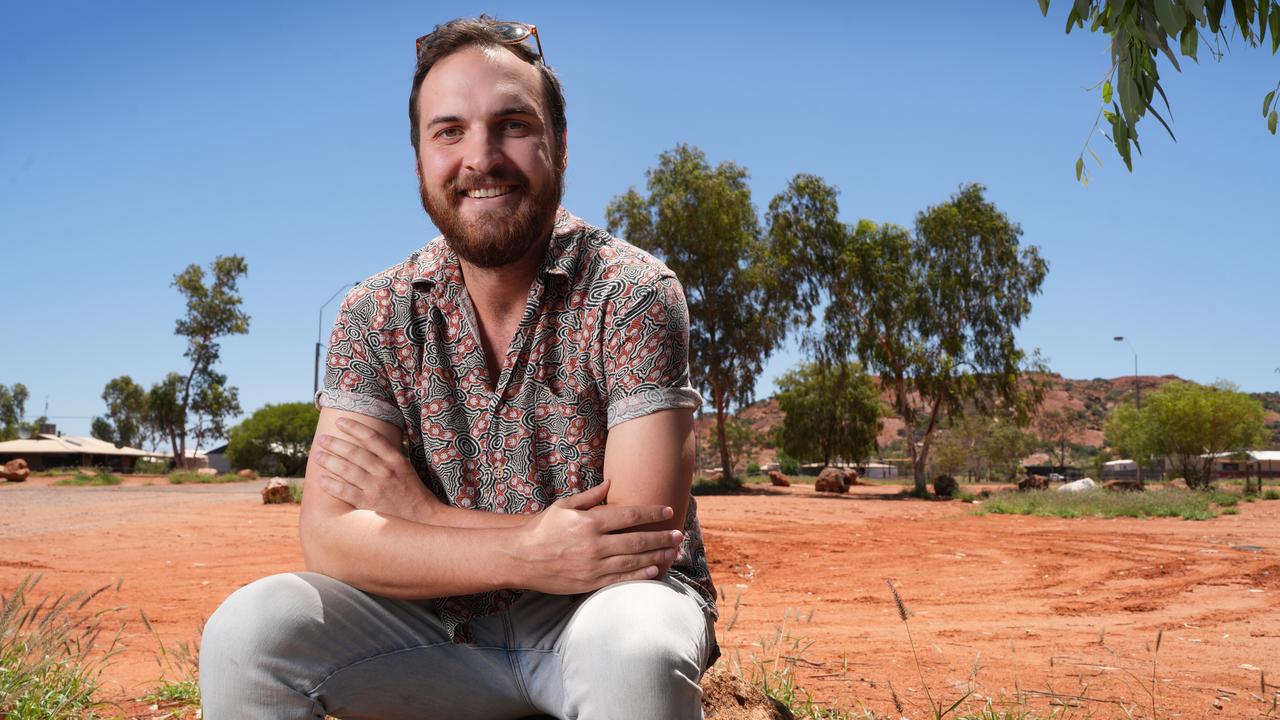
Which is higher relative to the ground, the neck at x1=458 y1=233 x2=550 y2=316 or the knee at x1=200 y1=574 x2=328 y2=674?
the neck at x1=458 y1=233 x2=550 y2=316

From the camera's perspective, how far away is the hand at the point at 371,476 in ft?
6.26

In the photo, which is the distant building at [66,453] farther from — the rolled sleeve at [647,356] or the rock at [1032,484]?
the rolled sleeve at [647,356]

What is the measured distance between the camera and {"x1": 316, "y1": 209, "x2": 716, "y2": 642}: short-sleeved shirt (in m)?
1.89

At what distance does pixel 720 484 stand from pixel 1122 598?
21.4 meters

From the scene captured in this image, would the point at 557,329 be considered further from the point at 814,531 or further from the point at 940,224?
the point at 940,224

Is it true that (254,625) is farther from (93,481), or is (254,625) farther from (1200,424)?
(1200,424)

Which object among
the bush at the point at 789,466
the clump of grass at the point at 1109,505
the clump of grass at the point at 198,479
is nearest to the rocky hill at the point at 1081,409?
the bush at the point at 789,466

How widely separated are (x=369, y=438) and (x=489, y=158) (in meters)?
0.69

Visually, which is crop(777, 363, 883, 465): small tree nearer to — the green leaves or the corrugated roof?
the green leaves

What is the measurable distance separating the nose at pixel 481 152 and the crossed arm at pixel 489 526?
646mm

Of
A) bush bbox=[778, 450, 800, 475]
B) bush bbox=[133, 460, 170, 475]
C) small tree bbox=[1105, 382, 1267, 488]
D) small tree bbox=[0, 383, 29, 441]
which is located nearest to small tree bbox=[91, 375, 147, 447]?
small tree bbox=[0, 383, 29, 441]

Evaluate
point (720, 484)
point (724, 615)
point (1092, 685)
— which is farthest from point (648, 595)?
point (720, 484)

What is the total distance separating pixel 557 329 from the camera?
2.00 meters

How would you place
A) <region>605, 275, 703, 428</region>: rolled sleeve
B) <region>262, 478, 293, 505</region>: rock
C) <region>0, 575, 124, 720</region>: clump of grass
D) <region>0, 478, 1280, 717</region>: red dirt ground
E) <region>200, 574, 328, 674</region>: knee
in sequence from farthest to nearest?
<region>262, 478, 293, 505</region>: rock, <region>0, 478, 1280, 717</region>: red dirt ground, <region>0, 575, 124, 720</region>: clump of grass, <region>605, 275, 703, 428</region>: rolled sleeve, <region>200, 574, 328, 674</region>: knee
